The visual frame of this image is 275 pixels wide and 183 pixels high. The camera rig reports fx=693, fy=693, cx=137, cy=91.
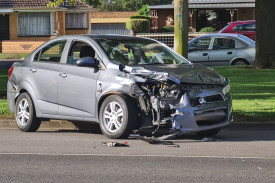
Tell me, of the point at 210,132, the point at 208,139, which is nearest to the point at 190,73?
the point at 208,139

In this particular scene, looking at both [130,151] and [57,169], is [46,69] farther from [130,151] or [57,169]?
[57,169]

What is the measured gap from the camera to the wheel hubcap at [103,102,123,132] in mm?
10562

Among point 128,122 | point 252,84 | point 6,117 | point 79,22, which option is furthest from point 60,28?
point 128,122

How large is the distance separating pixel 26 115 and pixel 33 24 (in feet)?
125

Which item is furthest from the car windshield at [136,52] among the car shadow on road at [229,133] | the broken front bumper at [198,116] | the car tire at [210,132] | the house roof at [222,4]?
the house roof at [222,4]

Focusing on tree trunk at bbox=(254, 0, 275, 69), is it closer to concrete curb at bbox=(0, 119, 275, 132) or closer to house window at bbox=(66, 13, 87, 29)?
concrete curb at bbox=(0, 119, 275, 132)

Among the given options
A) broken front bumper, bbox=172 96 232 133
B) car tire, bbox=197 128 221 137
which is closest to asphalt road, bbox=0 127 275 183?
car tire, bbox=197 128 221 137

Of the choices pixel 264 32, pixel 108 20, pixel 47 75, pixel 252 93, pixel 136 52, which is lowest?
pixel 252 93

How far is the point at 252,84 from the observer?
1838cm

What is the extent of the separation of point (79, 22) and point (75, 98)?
41.6 metres

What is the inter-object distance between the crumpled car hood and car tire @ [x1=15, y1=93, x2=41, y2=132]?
2.30 m

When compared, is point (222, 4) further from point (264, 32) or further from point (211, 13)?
point (264, 32)

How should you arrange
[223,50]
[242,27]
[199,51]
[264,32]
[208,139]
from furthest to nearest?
[242,27] → [199,51] → [223,50] → [264,32] → [208,139]

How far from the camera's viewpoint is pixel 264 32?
72.8 ft
